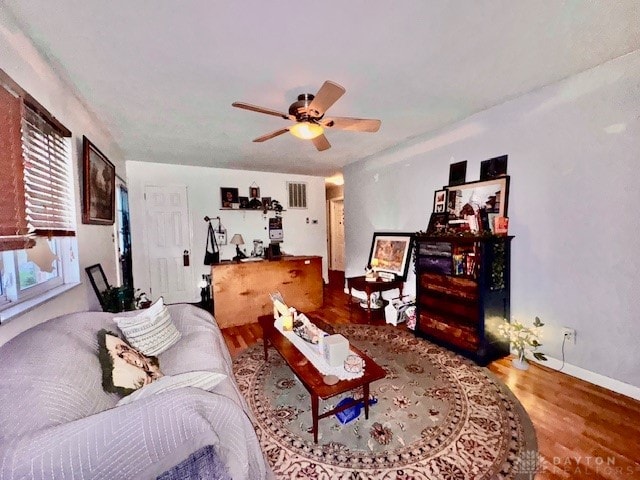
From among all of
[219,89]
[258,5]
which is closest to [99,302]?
[219,89]

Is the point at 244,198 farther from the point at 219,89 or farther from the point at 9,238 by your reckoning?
the point at 9,238

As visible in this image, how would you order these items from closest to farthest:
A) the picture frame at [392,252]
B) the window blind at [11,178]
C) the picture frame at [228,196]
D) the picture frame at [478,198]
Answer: the window blind at [11,178]
the picture frame at [478,198]
the picture frame at [392,252]
the picture frame at [228,196]

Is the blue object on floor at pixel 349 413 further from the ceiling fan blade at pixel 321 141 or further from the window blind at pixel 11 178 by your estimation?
the ceiling fan blade at pixel 321 141

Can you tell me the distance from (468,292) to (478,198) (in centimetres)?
108

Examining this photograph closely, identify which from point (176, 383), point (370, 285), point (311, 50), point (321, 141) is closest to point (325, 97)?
point (311, 50)

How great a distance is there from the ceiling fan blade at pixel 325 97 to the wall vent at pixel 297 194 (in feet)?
12.0

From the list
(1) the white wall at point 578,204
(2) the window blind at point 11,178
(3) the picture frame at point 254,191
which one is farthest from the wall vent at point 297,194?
(2) the window blind at point 11,178

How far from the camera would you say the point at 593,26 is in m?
1.68

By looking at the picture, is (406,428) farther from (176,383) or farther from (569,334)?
(569,334)

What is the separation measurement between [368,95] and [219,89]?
4.23 ft

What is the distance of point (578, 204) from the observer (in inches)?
89.1

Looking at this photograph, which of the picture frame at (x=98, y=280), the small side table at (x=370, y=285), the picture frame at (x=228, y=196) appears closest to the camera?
the picture frame at (x=98, y=280)

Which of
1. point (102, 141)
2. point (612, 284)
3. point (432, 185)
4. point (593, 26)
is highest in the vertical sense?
point (593, 26)

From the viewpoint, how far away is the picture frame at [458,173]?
3.12m
